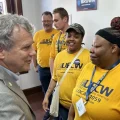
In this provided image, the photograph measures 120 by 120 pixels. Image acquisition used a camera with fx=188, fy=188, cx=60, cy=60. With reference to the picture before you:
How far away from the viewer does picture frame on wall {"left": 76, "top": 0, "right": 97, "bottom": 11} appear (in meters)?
2.13

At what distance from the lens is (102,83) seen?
4.29 ft

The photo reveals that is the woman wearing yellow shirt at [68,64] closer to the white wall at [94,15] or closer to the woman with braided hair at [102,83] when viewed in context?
the woman with braided hair at [102,83]

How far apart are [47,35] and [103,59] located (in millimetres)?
1482

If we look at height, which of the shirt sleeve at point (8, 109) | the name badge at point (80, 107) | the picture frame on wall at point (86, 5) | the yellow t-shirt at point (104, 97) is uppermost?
the picture frame on wall at point (86, 5)

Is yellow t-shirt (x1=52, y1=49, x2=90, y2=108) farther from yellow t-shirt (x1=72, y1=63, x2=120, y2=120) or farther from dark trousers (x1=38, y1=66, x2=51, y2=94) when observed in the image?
dark trousers (x1=38, y1=66, x2=51, y2=94)

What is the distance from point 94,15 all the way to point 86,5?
0.18 m

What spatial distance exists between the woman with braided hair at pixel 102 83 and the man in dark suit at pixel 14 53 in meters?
0.52

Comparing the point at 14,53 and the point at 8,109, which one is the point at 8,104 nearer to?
the point at 8,109

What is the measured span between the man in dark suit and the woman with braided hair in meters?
0.52

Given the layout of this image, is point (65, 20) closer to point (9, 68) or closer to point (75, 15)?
point (75, 15)

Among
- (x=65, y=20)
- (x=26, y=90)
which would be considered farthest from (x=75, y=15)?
(x=26, y=90)

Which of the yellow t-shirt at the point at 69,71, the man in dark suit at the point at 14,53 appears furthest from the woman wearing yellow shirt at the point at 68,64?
the man in dark suit at the point at 14,53

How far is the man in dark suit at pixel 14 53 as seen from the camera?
32.0 inches

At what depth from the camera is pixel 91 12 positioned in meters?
2.19
